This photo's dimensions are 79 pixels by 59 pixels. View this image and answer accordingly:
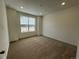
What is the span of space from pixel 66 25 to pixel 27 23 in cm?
388

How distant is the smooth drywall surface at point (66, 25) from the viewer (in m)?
3.62

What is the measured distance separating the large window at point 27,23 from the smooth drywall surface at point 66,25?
243 centimetres

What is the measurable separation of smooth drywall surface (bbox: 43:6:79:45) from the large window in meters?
2.43

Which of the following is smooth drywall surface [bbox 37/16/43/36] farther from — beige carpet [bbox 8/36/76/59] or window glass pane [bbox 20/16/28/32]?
beige carpet [bbox 8/36/76/59]

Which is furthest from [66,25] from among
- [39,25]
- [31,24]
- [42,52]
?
[31,24]

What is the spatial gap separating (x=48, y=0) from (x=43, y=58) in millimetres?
2659

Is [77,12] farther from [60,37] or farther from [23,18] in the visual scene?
[23,18]

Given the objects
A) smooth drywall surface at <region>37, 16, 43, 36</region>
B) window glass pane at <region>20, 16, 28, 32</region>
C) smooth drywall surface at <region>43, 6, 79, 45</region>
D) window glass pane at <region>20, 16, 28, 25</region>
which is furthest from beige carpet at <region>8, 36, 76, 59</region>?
smooth drywall surface at <region>37, 16, 43, 36</region>

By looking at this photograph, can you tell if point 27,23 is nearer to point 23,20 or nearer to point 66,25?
point 23,20

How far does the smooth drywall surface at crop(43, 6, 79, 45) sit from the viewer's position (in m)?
3.62

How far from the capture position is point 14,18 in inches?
176

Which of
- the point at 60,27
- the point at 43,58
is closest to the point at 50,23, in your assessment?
the point at 60,27

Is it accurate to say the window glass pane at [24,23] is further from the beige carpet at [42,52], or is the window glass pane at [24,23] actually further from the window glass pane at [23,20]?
the beige carpet at [42,52]

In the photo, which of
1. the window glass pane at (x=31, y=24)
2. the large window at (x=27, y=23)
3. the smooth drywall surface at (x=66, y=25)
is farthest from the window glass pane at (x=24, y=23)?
the smooth drywall surface at (x=66, y=25)
